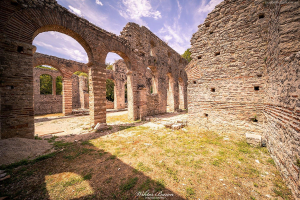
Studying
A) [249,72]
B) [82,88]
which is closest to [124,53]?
[249,72]

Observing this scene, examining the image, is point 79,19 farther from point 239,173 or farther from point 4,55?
point 239,173

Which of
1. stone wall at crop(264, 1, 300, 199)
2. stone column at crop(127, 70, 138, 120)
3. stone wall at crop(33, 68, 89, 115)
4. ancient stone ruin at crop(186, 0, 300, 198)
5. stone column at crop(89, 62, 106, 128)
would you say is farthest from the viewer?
stone wall at crop(33, 68, 89, 115)

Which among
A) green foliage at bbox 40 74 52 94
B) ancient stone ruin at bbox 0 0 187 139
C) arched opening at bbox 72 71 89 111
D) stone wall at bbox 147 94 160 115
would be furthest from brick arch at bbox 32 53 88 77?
green foliage at bbox 40 74 52 94

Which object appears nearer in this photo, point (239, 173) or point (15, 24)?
point (239, 173)

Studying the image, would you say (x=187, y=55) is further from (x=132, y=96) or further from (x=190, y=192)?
(x=190, y=192)

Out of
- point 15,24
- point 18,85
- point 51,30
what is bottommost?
point 18,85

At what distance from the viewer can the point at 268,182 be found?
2.35 meters

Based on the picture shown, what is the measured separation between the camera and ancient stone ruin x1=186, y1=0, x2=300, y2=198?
2.74 metres

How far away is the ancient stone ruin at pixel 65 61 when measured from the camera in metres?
4.18

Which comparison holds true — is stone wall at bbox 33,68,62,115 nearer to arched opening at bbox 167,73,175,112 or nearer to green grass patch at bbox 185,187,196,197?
arched opening at bbox 167,73,175,112

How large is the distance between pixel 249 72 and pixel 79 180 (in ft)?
23.7

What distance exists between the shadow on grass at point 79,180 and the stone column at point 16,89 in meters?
2.12

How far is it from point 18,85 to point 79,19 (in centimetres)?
458

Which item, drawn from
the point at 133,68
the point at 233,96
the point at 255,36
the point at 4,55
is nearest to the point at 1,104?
the point at 4,55
